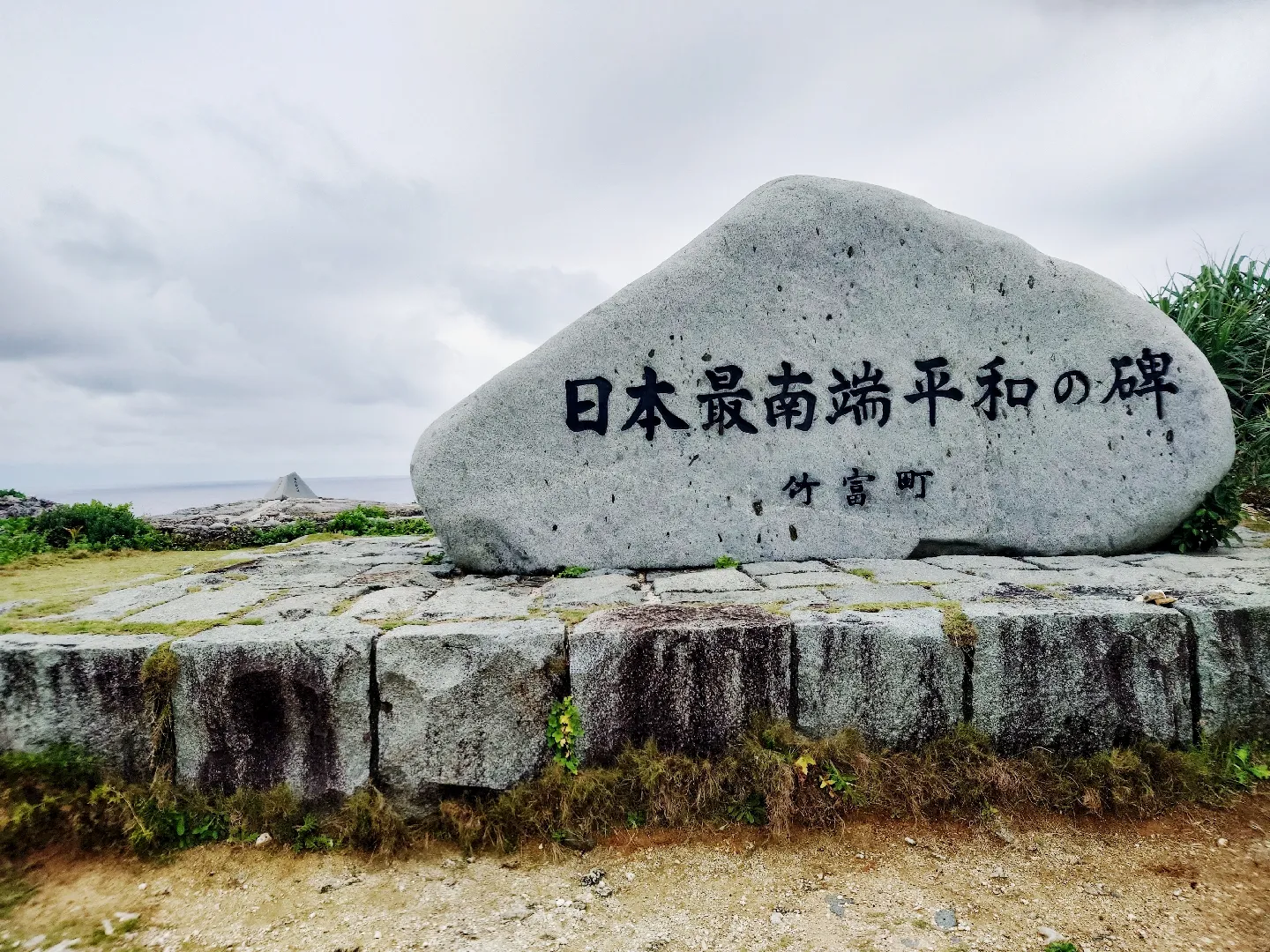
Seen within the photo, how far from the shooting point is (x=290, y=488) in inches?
511

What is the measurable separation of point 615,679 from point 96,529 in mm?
6528

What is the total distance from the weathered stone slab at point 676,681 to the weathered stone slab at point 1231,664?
1.93m

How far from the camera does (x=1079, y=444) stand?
15.7 feet

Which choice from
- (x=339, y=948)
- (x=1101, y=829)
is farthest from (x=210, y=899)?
(x=1101, y=829)

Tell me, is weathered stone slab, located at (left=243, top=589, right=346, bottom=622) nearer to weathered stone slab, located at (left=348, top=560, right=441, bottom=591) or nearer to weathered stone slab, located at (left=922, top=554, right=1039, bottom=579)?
weathered stone slab, located at (left=348, top=560, right=441, bottom=591)

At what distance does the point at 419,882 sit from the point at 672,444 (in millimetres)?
2744

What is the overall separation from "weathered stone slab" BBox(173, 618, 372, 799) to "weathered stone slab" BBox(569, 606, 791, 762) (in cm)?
94

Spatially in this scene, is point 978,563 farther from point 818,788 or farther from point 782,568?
point 818,788

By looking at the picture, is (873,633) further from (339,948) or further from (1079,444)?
(1079,444)

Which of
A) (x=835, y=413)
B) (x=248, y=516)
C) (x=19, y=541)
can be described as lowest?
(x=19, y=541)

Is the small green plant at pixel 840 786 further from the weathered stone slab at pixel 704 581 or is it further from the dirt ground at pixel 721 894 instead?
the weathered stone slab at pixel 704 581

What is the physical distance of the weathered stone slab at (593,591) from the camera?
140 inches

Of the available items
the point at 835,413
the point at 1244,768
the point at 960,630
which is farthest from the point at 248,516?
the point at 1244,768

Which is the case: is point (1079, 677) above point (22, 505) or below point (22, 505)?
below
